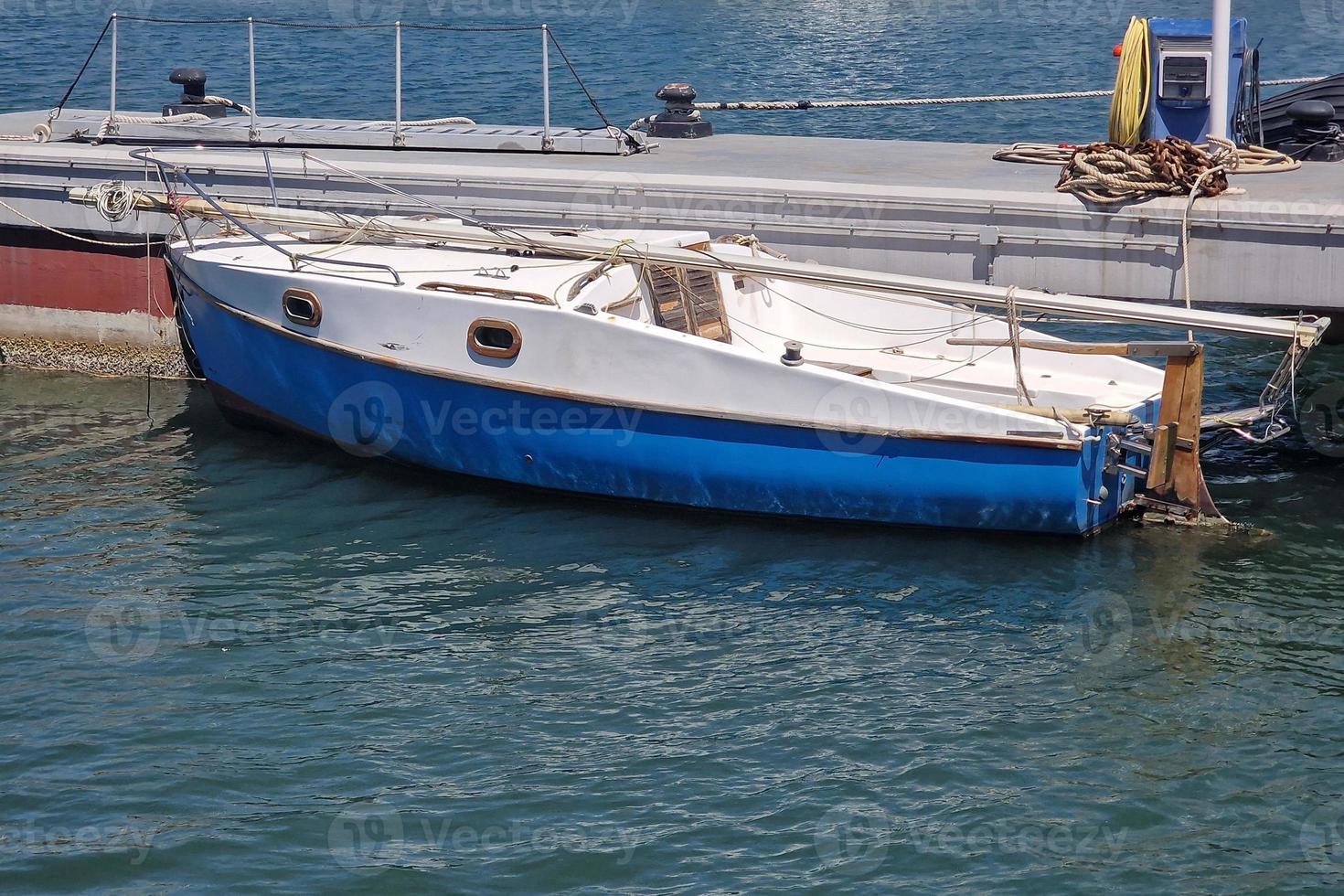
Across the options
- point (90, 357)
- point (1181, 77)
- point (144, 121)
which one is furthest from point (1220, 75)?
point (90, 357)

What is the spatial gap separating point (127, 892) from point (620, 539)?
189 inches

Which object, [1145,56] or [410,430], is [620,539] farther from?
[1145,56]

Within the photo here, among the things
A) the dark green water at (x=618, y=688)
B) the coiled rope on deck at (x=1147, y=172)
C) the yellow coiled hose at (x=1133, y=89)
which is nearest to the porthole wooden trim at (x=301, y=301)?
the dark green water at (x=618, y=688)

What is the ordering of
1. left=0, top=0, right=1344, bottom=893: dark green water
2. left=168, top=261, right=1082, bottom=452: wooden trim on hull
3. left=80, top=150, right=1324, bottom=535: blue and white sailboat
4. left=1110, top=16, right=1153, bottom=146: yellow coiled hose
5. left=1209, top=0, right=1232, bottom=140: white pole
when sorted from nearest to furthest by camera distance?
left=0, top=0, right=1344, bottom=893: dark green water < left=168, top=261, right=1082, bottom=452: wooden trim on hull < left=80, top=150, right=1324, bottom=535: blue and white sailboat < left=1209, top=0, right=1232, bottom=140: white pole < left=1110, top=16, right=1153, bottom=146: yellow coiled hose

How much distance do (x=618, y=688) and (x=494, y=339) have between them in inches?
135

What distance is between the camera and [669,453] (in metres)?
11.3

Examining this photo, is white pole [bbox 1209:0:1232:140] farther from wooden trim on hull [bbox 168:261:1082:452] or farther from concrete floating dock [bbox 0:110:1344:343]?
wooden trim on hull [bbox 168:261:1082:452]

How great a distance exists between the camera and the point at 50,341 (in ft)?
51.1

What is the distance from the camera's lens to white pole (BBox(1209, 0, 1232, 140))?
13.8 meters

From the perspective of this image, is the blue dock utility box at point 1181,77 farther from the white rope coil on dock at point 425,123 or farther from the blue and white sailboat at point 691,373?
the white rope coil on dock at point 425,123

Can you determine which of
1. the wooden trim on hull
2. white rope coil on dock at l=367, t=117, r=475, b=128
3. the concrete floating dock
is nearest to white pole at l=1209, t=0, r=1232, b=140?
the concrete floating dock

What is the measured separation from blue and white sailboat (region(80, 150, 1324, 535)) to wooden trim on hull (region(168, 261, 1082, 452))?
0.02 metres

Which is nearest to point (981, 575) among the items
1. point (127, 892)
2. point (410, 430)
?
point (410, 430)

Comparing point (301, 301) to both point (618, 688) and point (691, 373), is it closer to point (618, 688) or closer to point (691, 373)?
point (691, 373)
